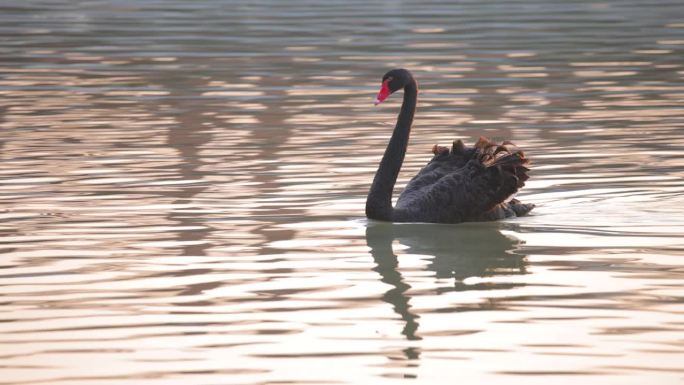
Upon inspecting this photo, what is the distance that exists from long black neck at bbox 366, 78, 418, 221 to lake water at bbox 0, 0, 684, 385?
173mm

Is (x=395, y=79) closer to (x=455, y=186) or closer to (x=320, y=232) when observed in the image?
(x=455, y=186)

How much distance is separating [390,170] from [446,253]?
3.42 feet

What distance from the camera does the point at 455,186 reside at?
9.01 m

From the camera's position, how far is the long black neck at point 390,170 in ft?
29.6

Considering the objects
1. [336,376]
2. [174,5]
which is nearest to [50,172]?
[336,376]

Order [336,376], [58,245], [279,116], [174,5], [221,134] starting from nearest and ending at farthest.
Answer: [336,376]
[58,245]
[221,134]
[279,116]
[174,5]

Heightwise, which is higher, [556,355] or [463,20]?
[556,355]

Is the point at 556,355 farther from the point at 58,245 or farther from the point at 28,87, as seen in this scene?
the point at 28,87

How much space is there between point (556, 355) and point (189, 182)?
16.8ft

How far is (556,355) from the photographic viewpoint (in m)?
5.98

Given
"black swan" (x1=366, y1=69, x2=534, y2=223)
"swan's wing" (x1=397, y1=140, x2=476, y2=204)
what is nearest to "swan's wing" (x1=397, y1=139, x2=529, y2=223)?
"black swan" (x1=366, y1=69, x2=534, y2=223)

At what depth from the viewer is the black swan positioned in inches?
355

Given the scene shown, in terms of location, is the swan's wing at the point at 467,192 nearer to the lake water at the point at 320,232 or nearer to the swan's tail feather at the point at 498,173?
the swan's tail feather at the point at 498,173

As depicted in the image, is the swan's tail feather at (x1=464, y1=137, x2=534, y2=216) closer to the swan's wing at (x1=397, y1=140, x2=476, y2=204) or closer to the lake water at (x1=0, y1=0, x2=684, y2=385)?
the swan's wing at (x1=397, y1=140, x2=476, y2=204)
